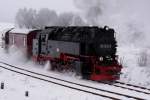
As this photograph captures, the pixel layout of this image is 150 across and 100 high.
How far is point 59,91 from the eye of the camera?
13.1m

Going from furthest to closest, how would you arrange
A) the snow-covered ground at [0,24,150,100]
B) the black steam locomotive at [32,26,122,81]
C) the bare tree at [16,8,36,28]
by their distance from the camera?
the bare tree at [16,8,36,28] < the black steam locomotive at [32,26,122,81] < the snow-covered ground at [0,24,150,100]

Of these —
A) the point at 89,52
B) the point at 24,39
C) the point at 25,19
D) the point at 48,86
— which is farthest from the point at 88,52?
the point at 25,19

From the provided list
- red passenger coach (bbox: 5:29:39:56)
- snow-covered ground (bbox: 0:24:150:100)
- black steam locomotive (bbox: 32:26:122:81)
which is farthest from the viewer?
red passenger coach (bbox: 5:29:39:56)

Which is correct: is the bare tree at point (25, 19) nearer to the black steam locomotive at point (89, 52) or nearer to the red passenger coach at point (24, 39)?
the red passenger coach at point (24, 39)

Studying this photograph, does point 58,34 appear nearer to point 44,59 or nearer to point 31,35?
point 44,59

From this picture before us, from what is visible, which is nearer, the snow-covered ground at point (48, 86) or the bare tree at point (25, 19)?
the snow-covered ground at point (48, 86)

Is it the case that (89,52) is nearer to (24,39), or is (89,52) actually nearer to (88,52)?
(88,52)

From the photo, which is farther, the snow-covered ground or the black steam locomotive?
the black steam locomotive

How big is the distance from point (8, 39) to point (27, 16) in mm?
22884

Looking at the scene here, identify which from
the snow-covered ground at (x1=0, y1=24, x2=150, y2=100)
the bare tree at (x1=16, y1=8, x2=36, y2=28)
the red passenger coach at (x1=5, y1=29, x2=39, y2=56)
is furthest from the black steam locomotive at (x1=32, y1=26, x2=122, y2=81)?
the bare tree at (x1=16, y1=8, x2=36, y2=28)

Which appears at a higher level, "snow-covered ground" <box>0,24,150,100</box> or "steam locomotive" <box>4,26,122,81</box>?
"steam locomotive" <box>4,26,122,81</box>

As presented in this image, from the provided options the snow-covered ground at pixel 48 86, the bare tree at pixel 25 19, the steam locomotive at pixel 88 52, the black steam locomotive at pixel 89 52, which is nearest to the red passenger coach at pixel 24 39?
the snow-covered ground at pixel 48 86

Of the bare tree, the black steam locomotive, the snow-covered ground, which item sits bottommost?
the snow-covered ground

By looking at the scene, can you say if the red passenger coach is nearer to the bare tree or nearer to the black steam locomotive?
the black steam locomotive
